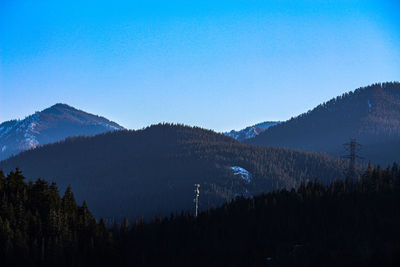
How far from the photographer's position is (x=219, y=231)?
130 meters

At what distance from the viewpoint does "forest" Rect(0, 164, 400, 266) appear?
331 ft

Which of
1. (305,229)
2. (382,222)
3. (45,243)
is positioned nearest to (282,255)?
(305,229)

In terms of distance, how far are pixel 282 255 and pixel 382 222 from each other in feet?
89.0

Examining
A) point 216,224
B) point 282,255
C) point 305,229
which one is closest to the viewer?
point 282,255

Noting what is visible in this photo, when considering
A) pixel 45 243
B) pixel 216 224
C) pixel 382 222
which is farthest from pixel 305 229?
pixel 45 243

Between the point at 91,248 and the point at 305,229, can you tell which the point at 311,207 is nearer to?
the point at 305,229

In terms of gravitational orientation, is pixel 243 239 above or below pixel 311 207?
below

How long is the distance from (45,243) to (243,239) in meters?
48.0

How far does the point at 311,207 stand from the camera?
130 metres

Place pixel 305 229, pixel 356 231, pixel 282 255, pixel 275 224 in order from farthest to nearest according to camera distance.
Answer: pixel 275 224 < pixel 305 229 < pixel 356 231 < pixel 282 255

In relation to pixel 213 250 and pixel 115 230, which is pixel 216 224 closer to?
pixel 213 250

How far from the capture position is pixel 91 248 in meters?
112

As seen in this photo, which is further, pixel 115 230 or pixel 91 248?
pixel 115 230

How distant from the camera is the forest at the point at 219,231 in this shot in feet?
331
